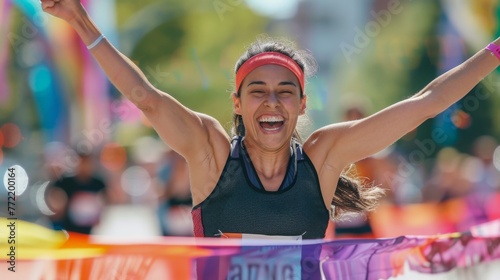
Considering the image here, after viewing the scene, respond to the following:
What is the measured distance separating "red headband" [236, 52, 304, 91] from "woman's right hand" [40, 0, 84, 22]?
30.7 inches

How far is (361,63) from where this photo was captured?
89.9 ft

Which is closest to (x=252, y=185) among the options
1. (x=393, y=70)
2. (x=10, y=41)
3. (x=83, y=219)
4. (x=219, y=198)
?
(x=219, y=198)

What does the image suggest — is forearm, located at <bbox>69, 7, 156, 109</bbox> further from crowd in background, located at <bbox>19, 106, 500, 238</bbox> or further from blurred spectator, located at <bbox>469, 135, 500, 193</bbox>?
blurred spectator, located at <bbox>469, 135, 500, 193</bbox>

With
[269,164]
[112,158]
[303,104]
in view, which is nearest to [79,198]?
[112,158]

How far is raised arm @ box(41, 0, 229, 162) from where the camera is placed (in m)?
3.63

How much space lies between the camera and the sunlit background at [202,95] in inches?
425

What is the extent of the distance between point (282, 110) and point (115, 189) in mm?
7454

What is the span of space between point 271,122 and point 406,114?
57 cm

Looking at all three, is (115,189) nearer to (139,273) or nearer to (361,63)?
(139,273)

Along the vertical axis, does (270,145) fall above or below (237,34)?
below

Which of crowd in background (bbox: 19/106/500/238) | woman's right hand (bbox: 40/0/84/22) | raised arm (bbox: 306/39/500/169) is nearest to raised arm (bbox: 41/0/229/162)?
woman's right hand (bbox: 40/0/84/22)

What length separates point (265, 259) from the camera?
3.50 m

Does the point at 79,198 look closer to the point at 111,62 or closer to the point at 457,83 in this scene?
the point at 111,62

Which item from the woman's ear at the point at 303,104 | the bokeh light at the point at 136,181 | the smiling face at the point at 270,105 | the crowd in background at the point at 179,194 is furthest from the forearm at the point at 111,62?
the bokeh light at the point at 136,181
